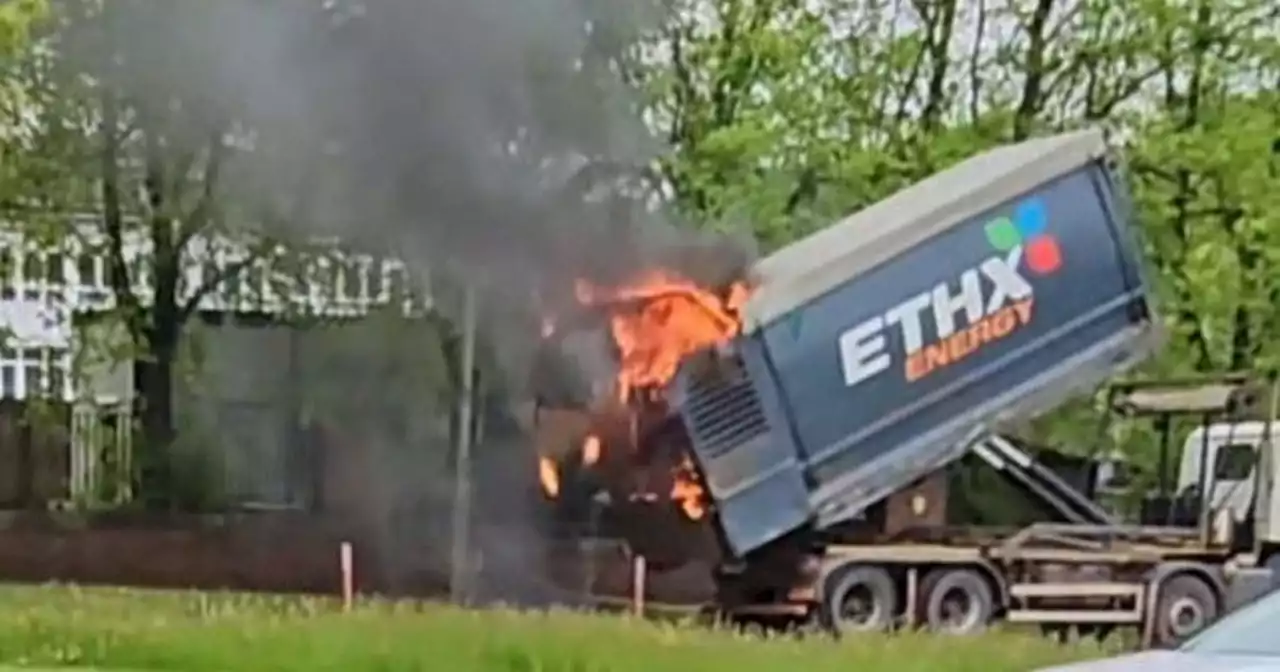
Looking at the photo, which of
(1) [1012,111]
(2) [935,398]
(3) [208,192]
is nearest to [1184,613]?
(2) [935,398]

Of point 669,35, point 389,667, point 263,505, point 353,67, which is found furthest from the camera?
point 263,505

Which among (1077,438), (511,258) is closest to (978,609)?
(1077,438)

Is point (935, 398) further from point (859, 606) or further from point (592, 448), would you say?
point (592, 448)

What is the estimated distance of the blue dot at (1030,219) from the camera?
61.5 ft

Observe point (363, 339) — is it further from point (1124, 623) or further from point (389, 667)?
point (389, 667)

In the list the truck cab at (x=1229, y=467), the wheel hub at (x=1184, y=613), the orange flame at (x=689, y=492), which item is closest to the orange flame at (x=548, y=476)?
the orange flame at (x=689, y=492)

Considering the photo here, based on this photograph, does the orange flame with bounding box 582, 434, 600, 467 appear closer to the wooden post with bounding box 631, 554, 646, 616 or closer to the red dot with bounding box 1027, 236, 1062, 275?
the wooden post with bounding box 631, 554, 646, 616

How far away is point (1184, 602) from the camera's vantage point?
64.1 feet

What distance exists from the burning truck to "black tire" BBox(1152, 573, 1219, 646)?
0.08 meters

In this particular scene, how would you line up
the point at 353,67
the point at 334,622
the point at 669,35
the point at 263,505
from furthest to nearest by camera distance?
the point at 263,505 < the point at 669,35 < the point at 353,67 < the point at 334,622

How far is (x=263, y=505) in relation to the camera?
84.8 ft

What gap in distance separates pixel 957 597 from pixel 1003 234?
2905 millimetres

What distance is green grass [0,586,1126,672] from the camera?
1262cm

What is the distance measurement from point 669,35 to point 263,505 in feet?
24.3
